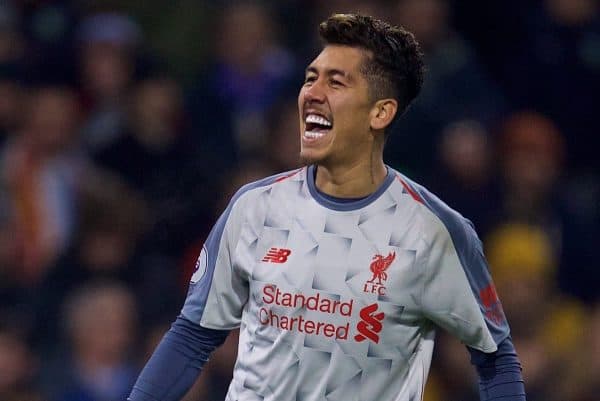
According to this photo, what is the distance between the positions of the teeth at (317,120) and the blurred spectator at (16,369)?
2674 mm

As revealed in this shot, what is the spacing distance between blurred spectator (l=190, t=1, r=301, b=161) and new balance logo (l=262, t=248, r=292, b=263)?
3298 mm

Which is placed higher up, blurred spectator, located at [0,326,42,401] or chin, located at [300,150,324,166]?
chin, located at [300,150,324,166]

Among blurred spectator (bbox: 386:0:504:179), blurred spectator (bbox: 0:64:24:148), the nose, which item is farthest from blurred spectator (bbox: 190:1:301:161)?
the nose

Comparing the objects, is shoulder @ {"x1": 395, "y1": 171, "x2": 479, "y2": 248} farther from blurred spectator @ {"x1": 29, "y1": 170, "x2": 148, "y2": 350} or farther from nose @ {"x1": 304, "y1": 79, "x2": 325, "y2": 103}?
blurred spectator @ {"x1": 29, "y1": 170, "x2": 148, "y2": 350}

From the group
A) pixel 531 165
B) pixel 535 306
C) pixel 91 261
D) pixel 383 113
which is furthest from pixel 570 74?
pixel 383 113

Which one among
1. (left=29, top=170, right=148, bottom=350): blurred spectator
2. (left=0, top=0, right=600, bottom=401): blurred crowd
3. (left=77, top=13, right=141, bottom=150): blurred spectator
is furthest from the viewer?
(left=77, top=13, right=141, bottom=150): blurred spectator

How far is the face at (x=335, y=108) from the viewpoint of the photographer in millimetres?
3584

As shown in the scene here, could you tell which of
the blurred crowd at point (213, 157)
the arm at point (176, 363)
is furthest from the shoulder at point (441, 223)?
the blurred crowd at point (213, 157)

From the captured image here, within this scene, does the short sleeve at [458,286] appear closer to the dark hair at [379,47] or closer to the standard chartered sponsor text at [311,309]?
the standard chartered sponsor text at [311,309]

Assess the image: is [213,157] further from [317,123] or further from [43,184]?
[317,123]

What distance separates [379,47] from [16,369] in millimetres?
3018

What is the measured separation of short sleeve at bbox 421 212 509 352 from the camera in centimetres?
351

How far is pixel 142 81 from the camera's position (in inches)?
276

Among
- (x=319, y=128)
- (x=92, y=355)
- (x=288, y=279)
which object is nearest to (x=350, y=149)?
(x=319, y=128)
